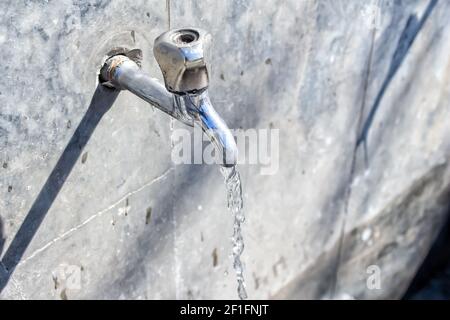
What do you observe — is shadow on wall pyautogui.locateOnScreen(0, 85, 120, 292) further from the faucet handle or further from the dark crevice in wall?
the dark crevice in wall

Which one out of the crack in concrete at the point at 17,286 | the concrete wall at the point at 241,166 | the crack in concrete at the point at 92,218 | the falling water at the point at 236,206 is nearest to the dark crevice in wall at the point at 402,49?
the concrete wall at the point at 241,166

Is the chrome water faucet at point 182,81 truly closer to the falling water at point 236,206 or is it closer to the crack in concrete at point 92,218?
the falling water at point 236,206

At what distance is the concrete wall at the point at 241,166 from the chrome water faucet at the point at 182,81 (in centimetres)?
6

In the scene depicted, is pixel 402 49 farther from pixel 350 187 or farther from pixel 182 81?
pixel 182 81

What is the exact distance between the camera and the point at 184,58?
878mm

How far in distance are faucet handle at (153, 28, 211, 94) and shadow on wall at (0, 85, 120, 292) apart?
267mm

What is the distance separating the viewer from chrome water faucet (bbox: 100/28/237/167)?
89cm

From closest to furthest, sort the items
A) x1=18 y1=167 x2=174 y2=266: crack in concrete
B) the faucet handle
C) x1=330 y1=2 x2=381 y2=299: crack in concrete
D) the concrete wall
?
the faucet handle
the concrete wall
x1=18 y1=167 x2=174 y2=266: crack in concrete
x1=330 y1=2 x2=381 y2=299: crack in concrete

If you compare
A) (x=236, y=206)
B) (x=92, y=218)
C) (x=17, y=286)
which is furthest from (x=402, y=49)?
(x=17, y=286)

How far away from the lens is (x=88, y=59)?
3.57 feet

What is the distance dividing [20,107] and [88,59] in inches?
6.0

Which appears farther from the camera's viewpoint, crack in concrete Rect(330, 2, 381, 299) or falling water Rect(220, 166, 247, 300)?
crack in concrete Rect(330, 2, 381, 299)

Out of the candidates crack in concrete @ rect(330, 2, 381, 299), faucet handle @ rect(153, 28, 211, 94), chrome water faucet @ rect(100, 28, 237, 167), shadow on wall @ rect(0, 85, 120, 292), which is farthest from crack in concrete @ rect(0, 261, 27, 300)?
crack in concrete @ rect(330, 2, 381, 299)

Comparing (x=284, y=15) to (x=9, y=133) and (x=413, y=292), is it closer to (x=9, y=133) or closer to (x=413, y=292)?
(x=9, y=133)
